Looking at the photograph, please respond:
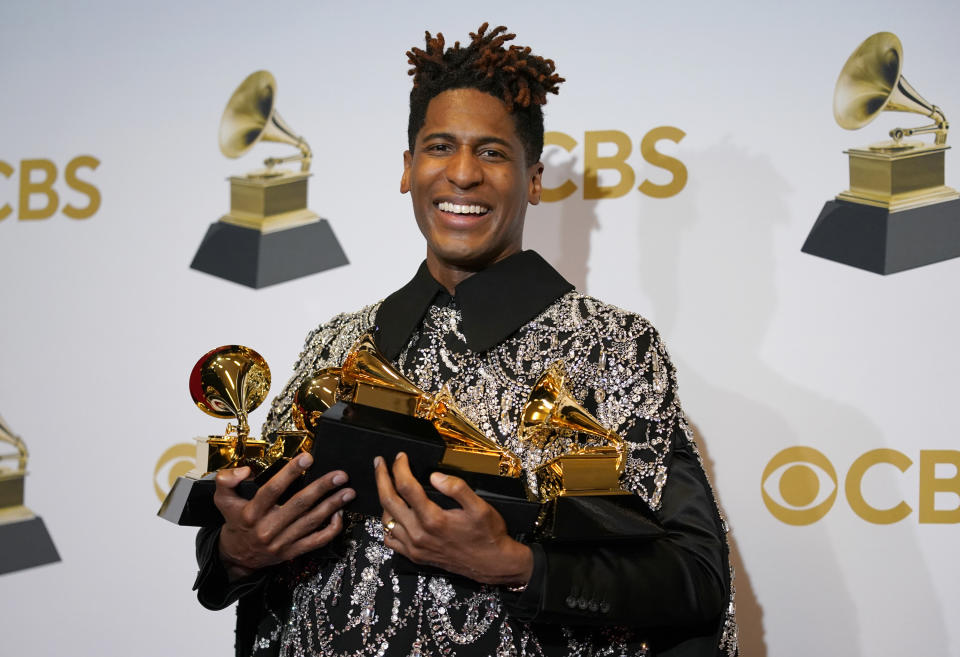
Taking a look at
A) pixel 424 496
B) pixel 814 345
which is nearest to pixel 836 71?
pixel 814 345

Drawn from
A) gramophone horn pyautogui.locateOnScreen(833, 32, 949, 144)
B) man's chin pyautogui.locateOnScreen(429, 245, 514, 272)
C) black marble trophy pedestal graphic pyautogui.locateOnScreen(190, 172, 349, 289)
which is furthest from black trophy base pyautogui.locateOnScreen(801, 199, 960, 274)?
black marble trophy pedestal graphic pyautogui.locateOnScreen(190, 172, 349, 289)

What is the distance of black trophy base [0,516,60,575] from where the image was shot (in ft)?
7.55

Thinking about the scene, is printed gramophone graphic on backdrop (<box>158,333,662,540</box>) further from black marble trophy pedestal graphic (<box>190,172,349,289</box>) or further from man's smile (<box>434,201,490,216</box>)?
black marble trophy pedestal graphic (<box>190,172,349,289</box>)

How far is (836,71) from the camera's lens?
191cm

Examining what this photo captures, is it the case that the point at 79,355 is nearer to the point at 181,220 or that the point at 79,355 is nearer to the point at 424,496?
the point at 181,220

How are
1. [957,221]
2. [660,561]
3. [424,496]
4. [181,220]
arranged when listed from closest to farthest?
[424,496]
[660,561]
[957,221]
[181,220]

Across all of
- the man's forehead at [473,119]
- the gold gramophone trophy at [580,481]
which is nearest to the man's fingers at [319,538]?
the gold gramophone trophy at [580,481]

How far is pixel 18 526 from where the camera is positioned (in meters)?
2.31

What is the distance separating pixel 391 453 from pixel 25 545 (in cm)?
158

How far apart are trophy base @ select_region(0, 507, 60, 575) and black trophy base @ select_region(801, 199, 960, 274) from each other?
5.84 ft

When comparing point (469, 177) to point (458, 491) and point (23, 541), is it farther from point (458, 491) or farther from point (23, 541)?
point (23, 541)

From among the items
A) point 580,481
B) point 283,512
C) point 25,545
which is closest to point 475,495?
point 580,481

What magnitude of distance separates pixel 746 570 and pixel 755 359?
1.30 ft

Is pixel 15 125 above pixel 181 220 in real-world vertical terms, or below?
above
